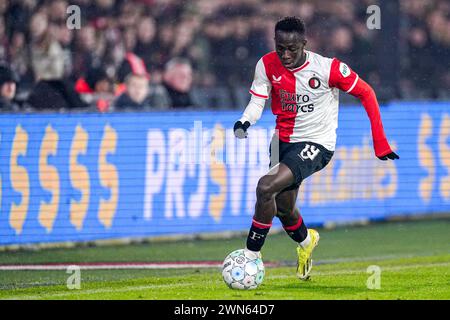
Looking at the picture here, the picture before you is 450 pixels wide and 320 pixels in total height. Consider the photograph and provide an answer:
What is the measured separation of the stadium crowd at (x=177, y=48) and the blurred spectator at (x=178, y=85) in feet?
0.04

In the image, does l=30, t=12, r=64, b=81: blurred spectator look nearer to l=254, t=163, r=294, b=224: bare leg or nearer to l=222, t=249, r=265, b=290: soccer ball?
l=254, t=163, r=294, b=224: bare leg

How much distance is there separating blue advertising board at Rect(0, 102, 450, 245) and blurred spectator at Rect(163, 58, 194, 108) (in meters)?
0.37

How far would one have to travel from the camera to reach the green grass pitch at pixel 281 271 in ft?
29.9

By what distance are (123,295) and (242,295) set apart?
95 centimetres

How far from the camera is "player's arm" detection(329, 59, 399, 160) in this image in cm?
962

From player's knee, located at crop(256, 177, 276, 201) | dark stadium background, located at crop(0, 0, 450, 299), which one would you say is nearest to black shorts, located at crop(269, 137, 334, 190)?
player's knee, located at crop(256, 177, 276, 201)

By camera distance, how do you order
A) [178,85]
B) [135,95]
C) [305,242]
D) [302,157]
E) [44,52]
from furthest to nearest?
[178,85], [135,95], [44,52], [305,242], [302,157]

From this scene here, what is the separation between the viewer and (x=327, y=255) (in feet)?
41.0

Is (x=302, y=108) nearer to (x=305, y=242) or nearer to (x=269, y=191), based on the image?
(x=269, y=191)

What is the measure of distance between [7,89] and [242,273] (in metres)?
5.24

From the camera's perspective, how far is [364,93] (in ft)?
31.8

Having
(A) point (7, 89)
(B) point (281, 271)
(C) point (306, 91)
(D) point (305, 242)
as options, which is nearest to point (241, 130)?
(C) point (306, 91)
